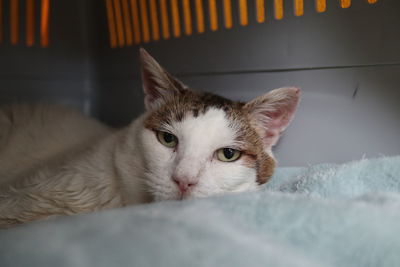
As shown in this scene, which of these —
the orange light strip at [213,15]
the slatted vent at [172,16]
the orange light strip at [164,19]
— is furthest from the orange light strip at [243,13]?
the orange light strip at [164,19]

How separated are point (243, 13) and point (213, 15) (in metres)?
0.14

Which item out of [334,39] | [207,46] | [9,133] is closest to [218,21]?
[207,46]

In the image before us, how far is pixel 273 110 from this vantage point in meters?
1.34

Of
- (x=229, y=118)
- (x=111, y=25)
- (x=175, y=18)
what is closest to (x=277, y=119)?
(x=229, y=118)

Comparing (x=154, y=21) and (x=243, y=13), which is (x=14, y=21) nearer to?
(x=154, y=21)

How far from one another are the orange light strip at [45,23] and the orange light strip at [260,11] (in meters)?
1.08

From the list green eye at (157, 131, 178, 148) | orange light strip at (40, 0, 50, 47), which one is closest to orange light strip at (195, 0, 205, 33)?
green eye at (157, 131, 178, 148)

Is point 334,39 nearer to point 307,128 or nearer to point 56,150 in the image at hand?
point 307,128

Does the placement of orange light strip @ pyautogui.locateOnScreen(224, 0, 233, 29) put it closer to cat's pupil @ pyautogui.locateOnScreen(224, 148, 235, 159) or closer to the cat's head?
the cat's head

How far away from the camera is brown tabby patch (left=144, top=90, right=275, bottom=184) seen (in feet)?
4.03

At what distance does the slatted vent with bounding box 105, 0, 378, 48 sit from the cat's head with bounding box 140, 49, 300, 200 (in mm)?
408

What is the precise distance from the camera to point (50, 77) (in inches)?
78.3

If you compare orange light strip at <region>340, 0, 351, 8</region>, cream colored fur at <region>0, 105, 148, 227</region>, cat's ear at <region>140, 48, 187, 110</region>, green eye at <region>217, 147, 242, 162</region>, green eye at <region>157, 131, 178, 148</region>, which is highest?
orange light strip at <region>340, 0, 351, 8</region>

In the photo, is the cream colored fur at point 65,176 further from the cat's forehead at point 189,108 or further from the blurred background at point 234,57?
the blurred background at point 234,57
